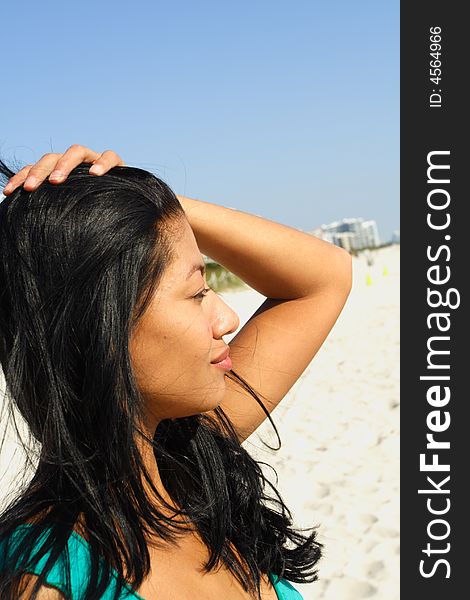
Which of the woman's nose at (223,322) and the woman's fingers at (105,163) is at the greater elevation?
the woman's fingers at (105,163)

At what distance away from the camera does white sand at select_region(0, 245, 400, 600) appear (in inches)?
178

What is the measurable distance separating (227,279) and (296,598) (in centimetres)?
2192

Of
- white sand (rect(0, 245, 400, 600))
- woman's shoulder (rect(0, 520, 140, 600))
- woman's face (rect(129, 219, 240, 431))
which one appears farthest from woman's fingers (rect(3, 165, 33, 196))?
white sand (rect(0, 245, 400, 600))

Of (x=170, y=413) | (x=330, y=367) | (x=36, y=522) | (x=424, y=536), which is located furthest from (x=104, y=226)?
(x=330, y=367)

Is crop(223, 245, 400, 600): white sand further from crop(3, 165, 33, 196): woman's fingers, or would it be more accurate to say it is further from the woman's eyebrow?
crop(3, 165, 33, 196): woman's fingers

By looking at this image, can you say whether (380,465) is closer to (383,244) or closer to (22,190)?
(22,190)

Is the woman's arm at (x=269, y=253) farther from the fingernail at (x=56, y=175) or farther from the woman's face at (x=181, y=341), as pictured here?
the fingernail at (x=56, y=175)

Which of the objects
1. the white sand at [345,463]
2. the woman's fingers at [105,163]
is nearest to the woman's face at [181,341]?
the woman's fingers at [105,163]

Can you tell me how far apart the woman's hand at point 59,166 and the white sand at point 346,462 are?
1.50m

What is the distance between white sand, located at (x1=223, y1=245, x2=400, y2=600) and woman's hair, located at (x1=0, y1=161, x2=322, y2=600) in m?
1.38

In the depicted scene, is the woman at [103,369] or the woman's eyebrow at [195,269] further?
the woman's eyebrow at [195,269]

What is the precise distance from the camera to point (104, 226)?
54.4 inches

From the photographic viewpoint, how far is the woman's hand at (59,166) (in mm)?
1433

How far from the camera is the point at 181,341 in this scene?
57.4 inches
